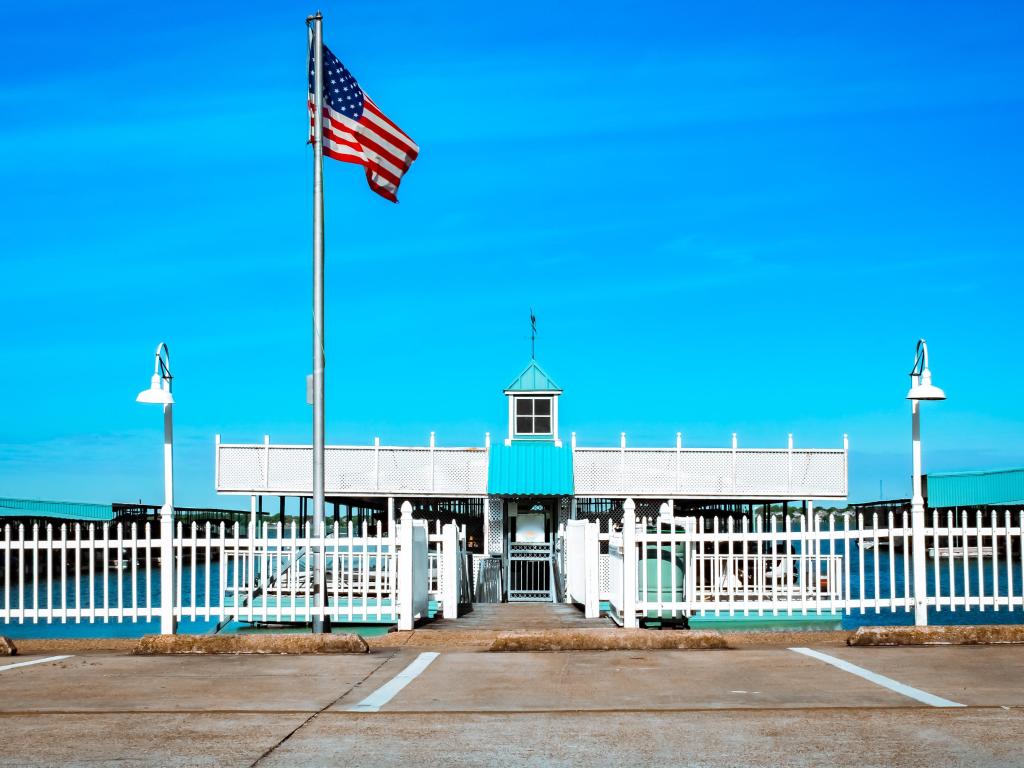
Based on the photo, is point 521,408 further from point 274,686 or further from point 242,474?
point 274,686

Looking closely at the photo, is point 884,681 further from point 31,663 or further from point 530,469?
point 530,469

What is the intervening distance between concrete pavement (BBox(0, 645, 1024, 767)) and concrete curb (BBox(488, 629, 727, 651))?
0.80m

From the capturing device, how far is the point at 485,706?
897 cm

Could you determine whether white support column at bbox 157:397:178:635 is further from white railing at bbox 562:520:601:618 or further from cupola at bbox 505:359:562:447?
cupola at bbox 505:359:562:447

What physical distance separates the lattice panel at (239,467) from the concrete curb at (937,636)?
2496 cm

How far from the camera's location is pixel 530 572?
1316 inches

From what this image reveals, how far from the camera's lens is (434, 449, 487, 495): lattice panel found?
117 feet

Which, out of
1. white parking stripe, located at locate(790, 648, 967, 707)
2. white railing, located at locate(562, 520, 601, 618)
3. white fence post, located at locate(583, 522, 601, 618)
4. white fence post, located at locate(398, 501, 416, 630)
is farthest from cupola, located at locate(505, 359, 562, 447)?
white parking stripe, located at locate(790, 648, 967, 707)

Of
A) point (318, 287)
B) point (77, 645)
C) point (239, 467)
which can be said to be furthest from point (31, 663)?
point (239, 467)

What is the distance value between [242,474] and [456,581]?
19085mm

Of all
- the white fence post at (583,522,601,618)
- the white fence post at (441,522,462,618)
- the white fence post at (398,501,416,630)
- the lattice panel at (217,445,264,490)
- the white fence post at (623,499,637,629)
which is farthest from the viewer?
the lattice panel at (217,445,264,490)

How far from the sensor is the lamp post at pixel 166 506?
1491 cm


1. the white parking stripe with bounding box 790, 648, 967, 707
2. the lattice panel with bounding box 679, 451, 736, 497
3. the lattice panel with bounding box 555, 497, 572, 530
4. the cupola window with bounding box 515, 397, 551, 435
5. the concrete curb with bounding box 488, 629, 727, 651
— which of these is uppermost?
the cupola window with bounding box 515, 397, 551, 435

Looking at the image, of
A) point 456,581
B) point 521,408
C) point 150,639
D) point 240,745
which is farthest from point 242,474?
point 240,745
